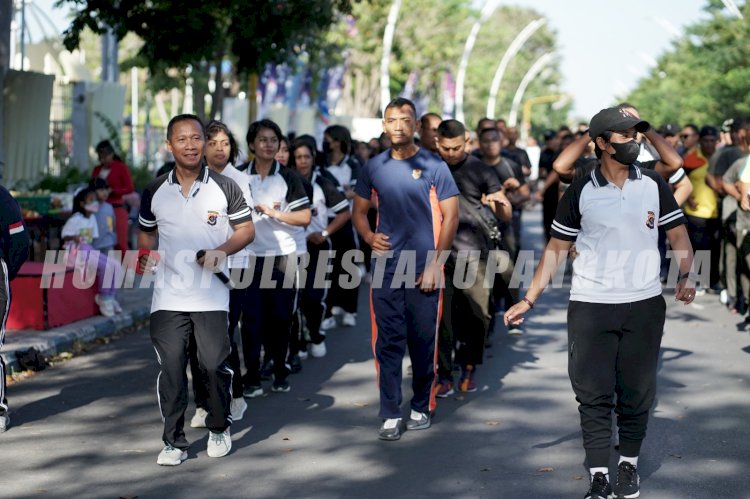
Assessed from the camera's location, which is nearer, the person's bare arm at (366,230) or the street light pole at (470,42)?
the person's bare arm at (366,230)

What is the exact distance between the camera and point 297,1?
16.3 m

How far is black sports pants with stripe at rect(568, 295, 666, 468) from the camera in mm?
6211

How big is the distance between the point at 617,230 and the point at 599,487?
1.25 m

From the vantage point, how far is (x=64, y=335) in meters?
11.2

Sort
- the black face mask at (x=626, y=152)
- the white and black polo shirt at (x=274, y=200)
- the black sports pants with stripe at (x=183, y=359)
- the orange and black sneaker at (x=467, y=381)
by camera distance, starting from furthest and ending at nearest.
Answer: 1. the orange and black sneaker at (x=467, y=381)
2. the white and black polo shirt at (x=274, y=200)
3. the black sports pants with stripe at (x=183, y=359)
4. the black face mask at (x=626, y=152)

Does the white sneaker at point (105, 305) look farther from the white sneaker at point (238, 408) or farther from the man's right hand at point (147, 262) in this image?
the man's right hand at point (147, 262)

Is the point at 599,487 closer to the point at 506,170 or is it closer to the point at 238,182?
the point at 238,182

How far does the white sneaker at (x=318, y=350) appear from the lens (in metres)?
11.0

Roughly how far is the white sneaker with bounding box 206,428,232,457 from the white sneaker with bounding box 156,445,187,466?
0.64 ft

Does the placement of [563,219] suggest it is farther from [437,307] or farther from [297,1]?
[297,1]

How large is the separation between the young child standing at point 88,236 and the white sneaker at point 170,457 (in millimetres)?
5677

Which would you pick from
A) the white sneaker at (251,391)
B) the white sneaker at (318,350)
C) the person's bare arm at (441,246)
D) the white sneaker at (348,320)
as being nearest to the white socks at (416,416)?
the person's bare arm at (441,246)

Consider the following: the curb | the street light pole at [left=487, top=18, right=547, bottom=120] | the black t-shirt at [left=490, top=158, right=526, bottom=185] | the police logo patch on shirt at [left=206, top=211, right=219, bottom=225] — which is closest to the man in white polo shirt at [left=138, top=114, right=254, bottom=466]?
the police logo patch on shirt at [left=206, top=211, right=219, bottom=225]

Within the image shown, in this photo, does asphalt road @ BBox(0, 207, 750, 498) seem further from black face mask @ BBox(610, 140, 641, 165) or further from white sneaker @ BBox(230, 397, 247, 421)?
black face mask @ BBox(610, 140, 641, 165)
